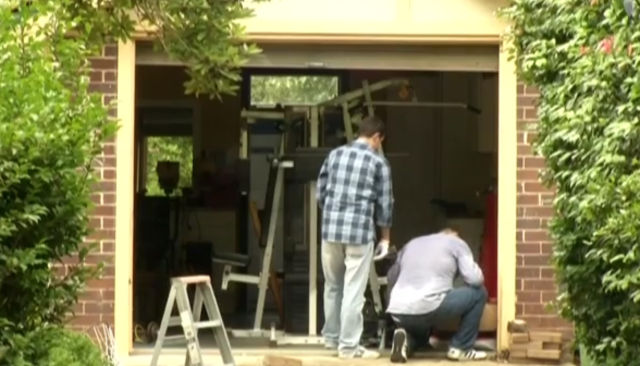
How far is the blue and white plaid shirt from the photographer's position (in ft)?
40.4

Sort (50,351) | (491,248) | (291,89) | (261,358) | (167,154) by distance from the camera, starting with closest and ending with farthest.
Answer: (50,351)
(261,358)
(491,248)
(291,89)
(167,154)

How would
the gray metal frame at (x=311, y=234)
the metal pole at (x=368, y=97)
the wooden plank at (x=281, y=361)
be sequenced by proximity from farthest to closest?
the metal pole at (x=368, y=97) → the gray metal frame at (x=311, y=234) → the wooden plank at (x=281, y=361)

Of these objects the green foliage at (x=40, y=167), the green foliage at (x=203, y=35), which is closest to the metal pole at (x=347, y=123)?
the green foliage at (x=203, y=35)

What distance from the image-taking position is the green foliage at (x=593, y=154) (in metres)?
6.87

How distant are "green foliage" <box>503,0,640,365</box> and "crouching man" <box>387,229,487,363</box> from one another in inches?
126

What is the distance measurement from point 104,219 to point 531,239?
10.3 feet

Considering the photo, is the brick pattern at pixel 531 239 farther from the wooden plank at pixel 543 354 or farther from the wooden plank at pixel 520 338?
the wooden plank at pixel 543 354

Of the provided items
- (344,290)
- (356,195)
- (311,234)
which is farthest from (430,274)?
(311,234)

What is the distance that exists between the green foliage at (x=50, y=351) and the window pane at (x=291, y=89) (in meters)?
8.65

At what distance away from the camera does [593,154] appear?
7.49m

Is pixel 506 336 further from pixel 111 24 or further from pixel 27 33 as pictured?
pixel 27 33

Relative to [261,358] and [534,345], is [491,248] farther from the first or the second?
[261,358]

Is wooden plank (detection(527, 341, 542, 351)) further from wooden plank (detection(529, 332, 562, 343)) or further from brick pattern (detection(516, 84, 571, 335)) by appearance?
brick pattern (detection(516, 84, 571, 335))

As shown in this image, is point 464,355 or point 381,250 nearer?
point 464,355
